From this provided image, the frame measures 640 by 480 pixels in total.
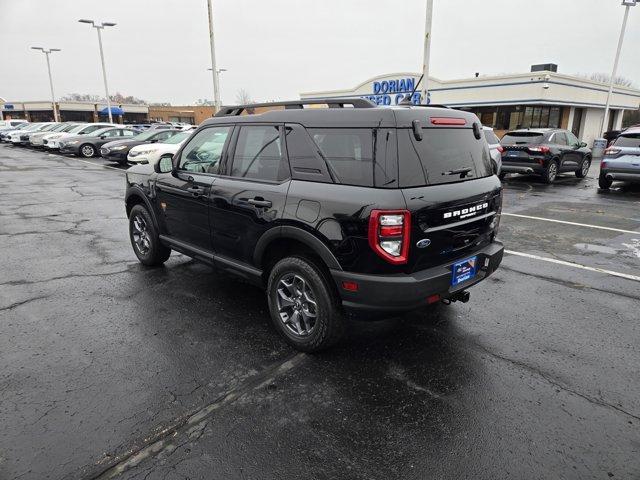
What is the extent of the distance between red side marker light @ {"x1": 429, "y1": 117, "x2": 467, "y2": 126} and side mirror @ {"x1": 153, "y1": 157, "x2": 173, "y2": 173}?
10.1 feet

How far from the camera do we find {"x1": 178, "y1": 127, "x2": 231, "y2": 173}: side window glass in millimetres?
4301

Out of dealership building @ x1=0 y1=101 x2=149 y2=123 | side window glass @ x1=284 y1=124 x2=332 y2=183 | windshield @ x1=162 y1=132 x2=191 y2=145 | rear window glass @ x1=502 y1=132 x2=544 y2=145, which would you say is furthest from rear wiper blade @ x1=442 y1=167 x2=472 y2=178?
dealership building @ x1=0 y1=101 x2=149 y2=123

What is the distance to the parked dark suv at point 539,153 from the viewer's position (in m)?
13.2

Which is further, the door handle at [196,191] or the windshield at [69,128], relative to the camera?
the windshield at [69,128]

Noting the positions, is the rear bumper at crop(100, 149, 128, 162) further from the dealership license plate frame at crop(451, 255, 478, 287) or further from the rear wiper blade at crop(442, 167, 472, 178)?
the dealership license plate frame at crop(451, 255, 478, 287)

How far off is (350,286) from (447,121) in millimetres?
1547

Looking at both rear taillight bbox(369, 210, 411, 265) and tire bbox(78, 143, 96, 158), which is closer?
rear taillight bbox(369, 210, 411, 265)

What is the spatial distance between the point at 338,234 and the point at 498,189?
1.77m

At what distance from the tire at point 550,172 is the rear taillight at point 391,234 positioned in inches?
487

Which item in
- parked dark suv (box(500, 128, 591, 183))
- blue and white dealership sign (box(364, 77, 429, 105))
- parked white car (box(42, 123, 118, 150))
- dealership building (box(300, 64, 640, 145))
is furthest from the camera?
blue and white dealership sign (box(364, 77, 429, 105))

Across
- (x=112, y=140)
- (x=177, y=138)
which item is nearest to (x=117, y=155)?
(x=177, y=138)

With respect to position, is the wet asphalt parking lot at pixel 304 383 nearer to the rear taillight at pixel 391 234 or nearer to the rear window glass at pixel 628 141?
the rear taillight at pixel 391 234

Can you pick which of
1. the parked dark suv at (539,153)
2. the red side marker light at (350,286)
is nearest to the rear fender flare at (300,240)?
the red side marker light at (350,286)

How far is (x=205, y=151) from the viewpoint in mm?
4512
